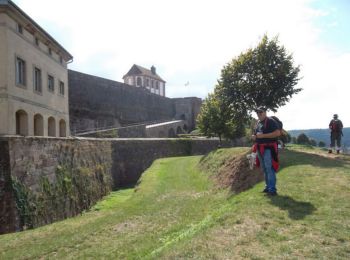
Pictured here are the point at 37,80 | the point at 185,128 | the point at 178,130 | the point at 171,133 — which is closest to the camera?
the point at 37,80

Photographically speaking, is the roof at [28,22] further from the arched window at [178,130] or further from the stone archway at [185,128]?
the stone archway at [185,128]

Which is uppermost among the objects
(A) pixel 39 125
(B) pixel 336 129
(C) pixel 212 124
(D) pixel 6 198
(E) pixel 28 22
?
(E) pixel 28 22

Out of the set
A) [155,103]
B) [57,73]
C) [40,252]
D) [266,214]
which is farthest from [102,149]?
[155,103]

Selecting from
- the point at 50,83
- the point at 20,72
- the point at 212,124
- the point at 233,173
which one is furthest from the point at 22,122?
the point at 212,124

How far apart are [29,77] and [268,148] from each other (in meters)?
14.0

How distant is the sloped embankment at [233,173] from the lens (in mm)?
11375

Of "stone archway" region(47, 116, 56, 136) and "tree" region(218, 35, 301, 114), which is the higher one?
"tree" region(218, 35, 301, 114)

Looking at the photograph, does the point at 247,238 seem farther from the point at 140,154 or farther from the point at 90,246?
the point at 140,154

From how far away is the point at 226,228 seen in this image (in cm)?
639

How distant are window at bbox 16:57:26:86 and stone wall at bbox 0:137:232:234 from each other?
3.39 meters

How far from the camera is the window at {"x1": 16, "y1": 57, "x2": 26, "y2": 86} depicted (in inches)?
714

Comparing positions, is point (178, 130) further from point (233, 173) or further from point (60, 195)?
point (233, 173)

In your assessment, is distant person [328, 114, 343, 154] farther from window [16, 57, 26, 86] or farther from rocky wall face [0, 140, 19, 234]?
window [16, 57, 26, 86]

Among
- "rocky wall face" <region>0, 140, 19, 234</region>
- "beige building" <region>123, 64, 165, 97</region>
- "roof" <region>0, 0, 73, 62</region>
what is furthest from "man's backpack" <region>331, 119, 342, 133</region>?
"beige building" <region>123, 64, 165, 97</region>
